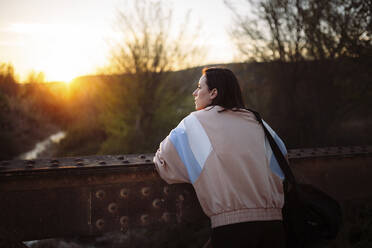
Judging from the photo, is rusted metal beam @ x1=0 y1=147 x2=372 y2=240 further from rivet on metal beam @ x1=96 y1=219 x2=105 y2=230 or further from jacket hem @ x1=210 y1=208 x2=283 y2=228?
jacket hem @ x1=210 y1=208 x2=283 y2=228

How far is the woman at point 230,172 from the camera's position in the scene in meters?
1.64

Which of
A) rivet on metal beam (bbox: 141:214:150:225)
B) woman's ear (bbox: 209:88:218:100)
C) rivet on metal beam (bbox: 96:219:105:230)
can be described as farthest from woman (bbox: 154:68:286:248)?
rivet on metal beam (bbox: 96:219:105:230)

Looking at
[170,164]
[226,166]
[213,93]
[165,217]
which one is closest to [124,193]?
[165,217]

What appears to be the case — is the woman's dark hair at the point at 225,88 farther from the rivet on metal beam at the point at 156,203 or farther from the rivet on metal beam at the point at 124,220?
the rivet on metal beam at the point at 124,220

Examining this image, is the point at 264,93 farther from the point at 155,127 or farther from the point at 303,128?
the point at 155,127

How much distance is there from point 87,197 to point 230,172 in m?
1.09

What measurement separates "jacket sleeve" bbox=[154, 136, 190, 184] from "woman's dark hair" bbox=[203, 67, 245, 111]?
44 cm

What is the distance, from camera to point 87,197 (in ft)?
6.89

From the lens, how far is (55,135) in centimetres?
1992

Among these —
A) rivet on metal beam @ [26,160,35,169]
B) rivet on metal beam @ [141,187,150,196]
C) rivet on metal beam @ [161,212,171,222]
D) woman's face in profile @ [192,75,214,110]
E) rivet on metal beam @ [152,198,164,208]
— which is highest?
woman's face in profile @ [192,75,214,110]

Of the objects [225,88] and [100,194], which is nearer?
[225,88]

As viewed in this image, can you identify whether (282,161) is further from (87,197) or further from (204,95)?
(87,197)

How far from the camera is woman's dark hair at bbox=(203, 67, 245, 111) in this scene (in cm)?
193

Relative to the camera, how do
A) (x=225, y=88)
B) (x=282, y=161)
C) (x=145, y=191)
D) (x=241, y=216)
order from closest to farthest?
(x=241, y=216) < (x=282, y=161) < (x=225, y=88) < (x=145, y=191)
